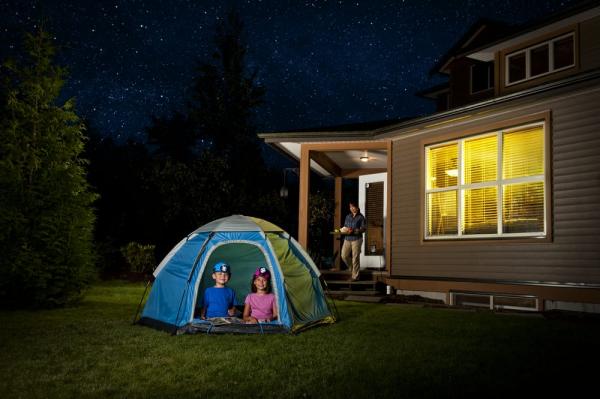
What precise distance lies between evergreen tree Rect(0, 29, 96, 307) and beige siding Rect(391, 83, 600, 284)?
653 centimetres

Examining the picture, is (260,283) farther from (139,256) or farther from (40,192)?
(139,256)

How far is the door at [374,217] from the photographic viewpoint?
1381 cm

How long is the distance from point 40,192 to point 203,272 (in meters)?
4.28

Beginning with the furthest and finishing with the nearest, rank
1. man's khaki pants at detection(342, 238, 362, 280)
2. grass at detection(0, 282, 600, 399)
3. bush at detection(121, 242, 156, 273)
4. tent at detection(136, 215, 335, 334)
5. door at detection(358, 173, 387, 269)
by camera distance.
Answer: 1. bush at detection(121, 242, 156, 273)
2. door at detection(358, 173, 387, 269)
3. man's khaki pants at detection(342, 238, 362, 280)
4. tent at detection(136, 215, 335, 334)
5. grass at detection(0, 282, 600, 399)

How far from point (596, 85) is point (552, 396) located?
5.55 meters

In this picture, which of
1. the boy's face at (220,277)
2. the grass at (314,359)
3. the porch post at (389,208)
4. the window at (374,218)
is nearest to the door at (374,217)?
the window at (374,218)

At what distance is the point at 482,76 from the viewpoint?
13.7m

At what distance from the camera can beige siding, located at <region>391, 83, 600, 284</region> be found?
802cm

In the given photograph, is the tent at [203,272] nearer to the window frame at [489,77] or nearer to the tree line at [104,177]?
the tree line at [104,177]

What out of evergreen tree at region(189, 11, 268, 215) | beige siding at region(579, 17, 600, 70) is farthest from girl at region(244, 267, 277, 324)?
evergreen tree at region(189, 11, 268, 215)

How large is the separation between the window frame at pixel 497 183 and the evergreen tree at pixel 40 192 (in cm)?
617

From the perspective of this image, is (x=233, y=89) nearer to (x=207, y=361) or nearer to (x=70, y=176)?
(x=70, y=176)

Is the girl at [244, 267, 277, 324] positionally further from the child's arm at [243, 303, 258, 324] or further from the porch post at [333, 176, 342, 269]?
the porch post at [333, 176, 342, 269]

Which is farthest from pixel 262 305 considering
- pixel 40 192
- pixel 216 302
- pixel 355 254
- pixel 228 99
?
pixel 228 99
